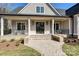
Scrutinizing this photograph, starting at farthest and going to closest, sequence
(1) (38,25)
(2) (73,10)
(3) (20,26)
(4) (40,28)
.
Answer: (4) (40,28) → (1) (38,25) → (3) (20,26) → (2) (73,10)

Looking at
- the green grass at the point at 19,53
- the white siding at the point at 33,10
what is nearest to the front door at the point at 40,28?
the white siding at the point at 33,10

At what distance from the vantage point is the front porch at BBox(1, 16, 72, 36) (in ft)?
71.7

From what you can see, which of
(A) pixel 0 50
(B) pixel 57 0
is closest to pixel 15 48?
(A) pixel 0 50

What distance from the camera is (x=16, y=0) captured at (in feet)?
45.0

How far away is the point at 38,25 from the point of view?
23531 millimetres

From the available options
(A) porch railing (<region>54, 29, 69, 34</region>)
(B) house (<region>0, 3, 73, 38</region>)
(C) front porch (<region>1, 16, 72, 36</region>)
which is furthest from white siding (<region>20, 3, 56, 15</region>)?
(A) porch railing (<region>54, 29, 69, 34</region>)

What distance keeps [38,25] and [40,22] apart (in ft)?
1.47

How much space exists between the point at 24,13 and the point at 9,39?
540cm

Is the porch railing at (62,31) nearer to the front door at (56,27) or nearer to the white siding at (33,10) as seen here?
the front door at (56,27)

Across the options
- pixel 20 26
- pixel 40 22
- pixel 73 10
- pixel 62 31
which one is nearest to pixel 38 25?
pixel 40 22

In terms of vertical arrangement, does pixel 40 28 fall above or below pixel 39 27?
below

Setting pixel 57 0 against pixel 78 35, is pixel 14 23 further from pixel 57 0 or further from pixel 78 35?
pixel 57 0

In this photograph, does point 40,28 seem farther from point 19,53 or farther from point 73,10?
point 19,53

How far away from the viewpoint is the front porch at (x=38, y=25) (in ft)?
71.7
